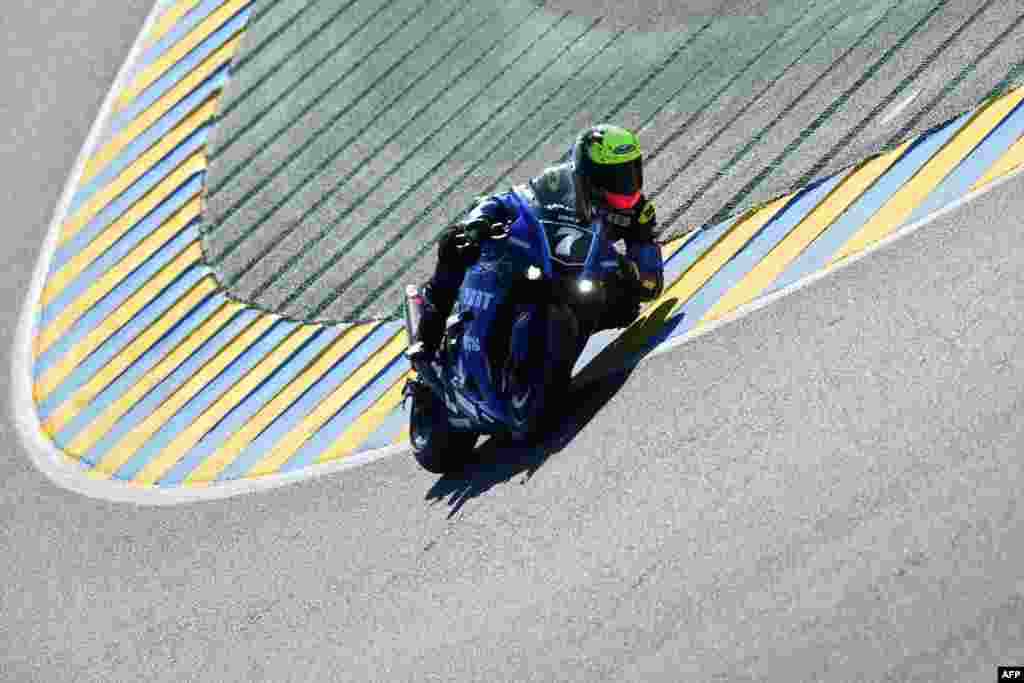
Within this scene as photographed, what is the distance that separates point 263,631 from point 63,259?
8.78 metres

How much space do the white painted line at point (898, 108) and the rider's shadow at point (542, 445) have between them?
2896 millimetres

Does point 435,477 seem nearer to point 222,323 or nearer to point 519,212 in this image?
point 519,212

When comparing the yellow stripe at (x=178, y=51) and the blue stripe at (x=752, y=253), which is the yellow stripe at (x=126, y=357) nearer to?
the yellow stripe at (x=178, y=51)

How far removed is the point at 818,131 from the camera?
1369 cm

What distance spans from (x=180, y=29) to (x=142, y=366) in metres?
6.69

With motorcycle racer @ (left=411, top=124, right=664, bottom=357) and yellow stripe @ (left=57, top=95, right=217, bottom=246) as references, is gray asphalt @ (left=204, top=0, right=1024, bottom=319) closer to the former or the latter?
yellow stripe @ (left=57, top=95, right=217, bottom=246)

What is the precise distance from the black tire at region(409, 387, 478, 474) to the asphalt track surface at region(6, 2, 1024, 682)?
20 cm

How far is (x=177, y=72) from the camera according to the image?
20562 millimetres

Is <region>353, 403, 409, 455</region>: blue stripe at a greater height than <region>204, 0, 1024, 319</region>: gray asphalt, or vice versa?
<region>353, 403, 409, 455</region>: blue stripe

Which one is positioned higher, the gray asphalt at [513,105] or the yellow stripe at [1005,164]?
the yellow stripe at [1005,164]

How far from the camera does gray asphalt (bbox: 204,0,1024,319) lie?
44.8ft

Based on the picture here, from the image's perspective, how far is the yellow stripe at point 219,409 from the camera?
48.7ft

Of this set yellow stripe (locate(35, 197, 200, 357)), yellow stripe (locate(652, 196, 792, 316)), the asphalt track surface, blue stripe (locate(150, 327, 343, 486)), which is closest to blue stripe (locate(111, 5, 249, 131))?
yellow stripe (locate(35, 197, 200, 357))

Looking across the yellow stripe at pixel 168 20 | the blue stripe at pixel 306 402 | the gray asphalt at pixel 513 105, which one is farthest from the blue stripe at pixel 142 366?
the yellow stripe at pixel 168 20
